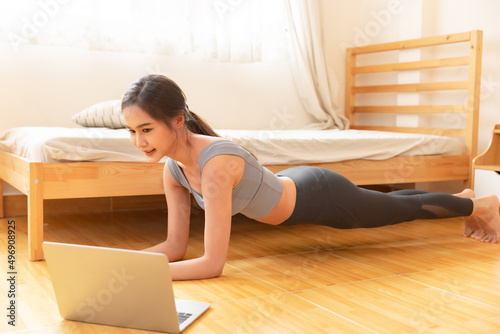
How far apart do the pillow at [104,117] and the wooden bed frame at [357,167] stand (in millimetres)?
362

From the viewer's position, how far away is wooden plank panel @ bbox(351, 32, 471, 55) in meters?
2.96

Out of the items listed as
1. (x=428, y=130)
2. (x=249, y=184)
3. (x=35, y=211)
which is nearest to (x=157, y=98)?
(x=249, y=184)

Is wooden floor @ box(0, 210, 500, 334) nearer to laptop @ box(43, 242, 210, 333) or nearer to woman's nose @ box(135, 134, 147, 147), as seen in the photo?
laptop @ box(43, 242, 210, 333)

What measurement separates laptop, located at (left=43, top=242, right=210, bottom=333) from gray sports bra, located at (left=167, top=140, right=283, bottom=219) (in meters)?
0.44

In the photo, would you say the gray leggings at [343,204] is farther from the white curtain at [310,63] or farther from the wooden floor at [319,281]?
the white curtain at [310,63]

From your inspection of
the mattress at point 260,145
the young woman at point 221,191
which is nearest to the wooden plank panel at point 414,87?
the mattress at point 260,145

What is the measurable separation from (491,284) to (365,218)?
421 mm

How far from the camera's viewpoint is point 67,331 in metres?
1.21

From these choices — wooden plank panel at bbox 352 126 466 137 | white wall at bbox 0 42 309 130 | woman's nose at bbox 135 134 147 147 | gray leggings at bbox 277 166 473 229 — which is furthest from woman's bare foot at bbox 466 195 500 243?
white wall at bbox 0 42 309 130

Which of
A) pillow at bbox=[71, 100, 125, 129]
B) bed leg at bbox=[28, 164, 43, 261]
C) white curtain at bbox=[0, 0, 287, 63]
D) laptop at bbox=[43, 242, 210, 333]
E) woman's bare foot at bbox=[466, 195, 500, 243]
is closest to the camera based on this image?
laptop at bbox=[43, 242, 210, 333]

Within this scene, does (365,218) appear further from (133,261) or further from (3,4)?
(3,4)

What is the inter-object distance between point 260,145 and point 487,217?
0.93 metres

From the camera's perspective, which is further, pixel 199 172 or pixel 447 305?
pixel 199 172

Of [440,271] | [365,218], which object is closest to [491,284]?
[440,271]
